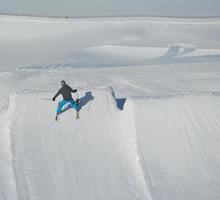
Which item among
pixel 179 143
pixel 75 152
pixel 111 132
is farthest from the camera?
pixel 111 132

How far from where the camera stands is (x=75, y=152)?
49.9 ft

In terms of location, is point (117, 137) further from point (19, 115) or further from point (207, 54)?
point (207, 54)

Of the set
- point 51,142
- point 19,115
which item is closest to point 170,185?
point 51,142

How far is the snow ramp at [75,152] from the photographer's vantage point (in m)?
13.7

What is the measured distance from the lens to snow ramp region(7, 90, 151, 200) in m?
13.7

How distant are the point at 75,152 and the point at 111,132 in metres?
1.55

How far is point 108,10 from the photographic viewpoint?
1262 inches

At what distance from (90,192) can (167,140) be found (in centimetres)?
323

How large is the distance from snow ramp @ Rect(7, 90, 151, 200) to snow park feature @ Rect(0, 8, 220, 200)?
3 centimetres

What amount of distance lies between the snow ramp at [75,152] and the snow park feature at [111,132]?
3 centimetres

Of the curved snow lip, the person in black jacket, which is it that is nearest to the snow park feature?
the curved snow lip

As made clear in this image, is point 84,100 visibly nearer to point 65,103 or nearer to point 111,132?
point 65,103

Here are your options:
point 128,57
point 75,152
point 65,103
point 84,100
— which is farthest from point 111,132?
point 128,57

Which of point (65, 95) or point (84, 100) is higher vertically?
point (84, 100)
